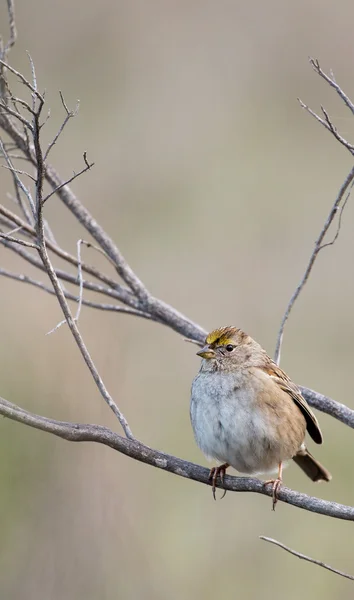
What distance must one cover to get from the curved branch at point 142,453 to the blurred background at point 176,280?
1.59 meters

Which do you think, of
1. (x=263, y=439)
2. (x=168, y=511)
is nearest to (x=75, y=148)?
(x=168, y=511)

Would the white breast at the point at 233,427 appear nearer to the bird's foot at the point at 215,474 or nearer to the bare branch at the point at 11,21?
the bird's foot at the point at 215,474

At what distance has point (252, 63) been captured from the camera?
39.6 feet

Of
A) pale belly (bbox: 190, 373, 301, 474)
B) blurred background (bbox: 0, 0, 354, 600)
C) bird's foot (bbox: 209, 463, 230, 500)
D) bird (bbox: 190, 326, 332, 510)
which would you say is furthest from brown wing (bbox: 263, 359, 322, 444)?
blurred background (bbox: 0, 0, 354, 600)

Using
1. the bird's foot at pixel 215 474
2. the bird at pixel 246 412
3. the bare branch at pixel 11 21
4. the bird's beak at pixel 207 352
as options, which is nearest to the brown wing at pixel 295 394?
the bird at pixel 246 412

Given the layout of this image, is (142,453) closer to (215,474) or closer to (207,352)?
(215,474)

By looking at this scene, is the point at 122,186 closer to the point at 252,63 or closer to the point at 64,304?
the point at 252,63

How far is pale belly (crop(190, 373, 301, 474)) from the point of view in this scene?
403cm

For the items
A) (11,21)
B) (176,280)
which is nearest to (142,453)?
(11,21)

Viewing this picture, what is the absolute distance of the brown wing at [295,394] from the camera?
4.14 metres

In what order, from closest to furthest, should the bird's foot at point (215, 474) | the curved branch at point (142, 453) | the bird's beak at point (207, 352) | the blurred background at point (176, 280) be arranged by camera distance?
the curved branch at point (142, 453), the bird's foot at point (215, 474), the bird's beak at point (207, 352), the blurred background at point (176, 280)

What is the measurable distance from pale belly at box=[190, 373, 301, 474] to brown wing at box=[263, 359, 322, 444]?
14 cm

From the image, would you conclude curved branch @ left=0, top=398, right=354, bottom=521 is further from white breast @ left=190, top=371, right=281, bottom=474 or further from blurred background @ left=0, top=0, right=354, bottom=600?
blurred background @ left=0, top=0, right=354, bottom=600

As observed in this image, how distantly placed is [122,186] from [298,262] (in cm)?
213
